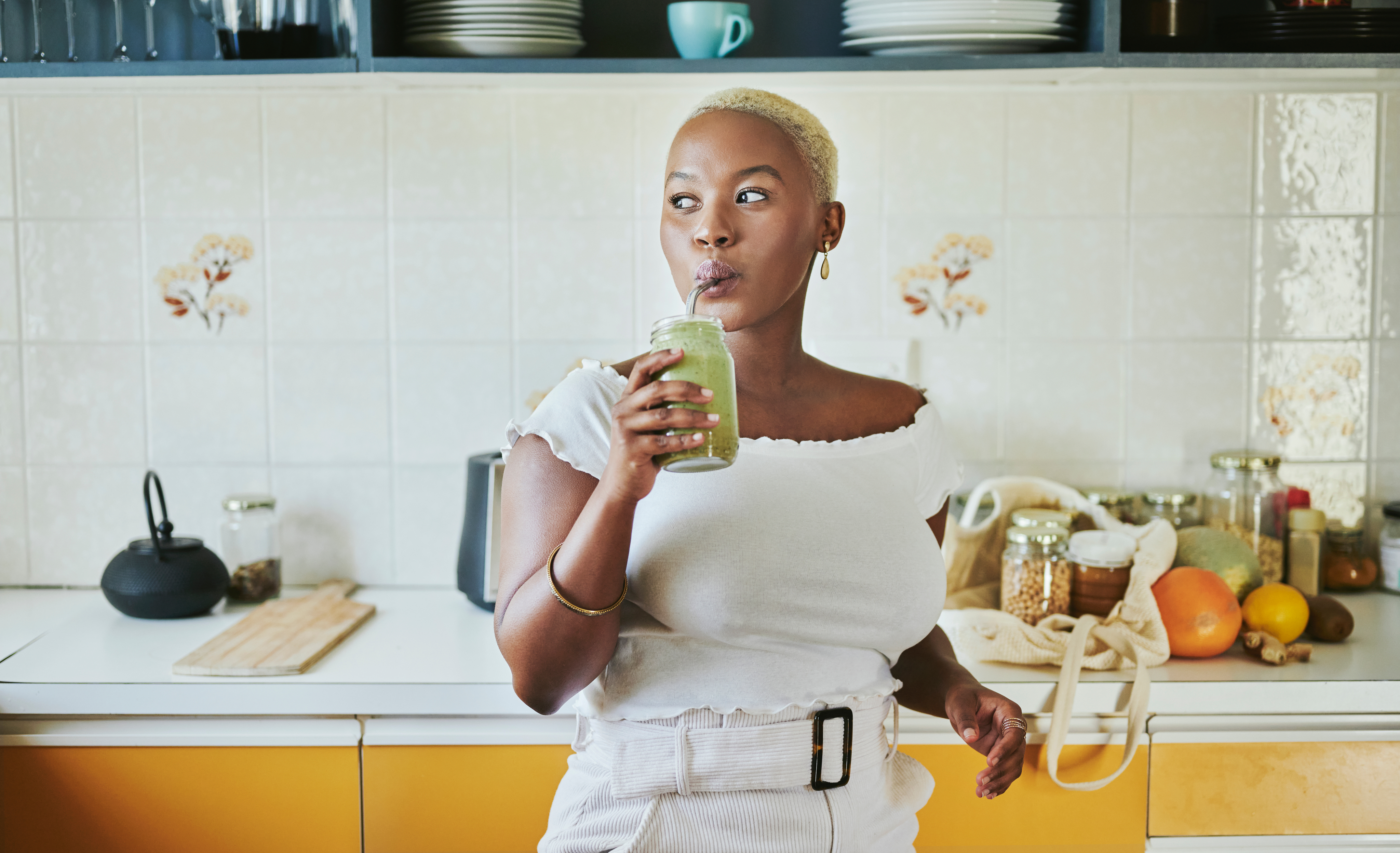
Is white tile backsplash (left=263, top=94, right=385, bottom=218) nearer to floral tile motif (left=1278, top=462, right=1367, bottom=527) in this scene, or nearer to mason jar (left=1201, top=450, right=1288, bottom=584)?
mason jar (left=1201, top=450, right=1288, bottom=584)

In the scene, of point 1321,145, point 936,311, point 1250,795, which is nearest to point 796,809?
point 1250,795

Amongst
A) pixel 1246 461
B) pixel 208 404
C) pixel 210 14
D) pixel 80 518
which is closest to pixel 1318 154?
pixel 1246 461

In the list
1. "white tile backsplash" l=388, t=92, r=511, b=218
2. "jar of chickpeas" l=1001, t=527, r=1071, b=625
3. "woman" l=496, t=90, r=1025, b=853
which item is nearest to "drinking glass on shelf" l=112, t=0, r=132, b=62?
"white tile backsplash" l=388, t=92, r=511, b=218

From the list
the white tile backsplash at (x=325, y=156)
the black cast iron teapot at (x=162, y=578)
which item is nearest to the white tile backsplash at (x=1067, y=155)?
the white tile backsplash at (x=325, y=156)

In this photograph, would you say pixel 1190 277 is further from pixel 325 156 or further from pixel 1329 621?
pixel 325 156

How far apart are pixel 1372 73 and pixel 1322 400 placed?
20.7 inches

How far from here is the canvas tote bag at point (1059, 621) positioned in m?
1.27

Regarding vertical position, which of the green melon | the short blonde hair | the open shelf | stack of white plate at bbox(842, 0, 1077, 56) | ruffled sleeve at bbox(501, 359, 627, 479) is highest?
stack of white plate at bbox(842, 0, 1077, 56)

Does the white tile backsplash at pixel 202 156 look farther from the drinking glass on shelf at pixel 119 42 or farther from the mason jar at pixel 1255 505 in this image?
the mason jar at pixel 1255 505

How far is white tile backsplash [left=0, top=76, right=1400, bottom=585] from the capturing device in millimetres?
1731

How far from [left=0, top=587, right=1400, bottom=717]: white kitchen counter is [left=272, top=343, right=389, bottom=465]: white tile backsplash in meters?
0.42

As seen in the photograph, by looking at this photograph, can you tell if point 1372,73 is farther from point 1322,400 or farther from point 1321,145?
point 1322,400

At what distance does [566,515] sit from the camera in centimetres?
87

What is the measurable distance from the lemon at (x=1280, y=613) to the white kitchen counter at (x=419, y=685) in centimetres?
5
